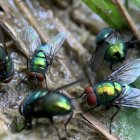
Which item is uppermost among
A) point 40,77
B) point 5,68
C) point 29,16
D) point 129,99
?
point 29,16

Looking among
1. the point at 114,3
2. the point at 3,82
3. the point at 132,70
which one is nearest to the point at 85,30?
the point at 114,3

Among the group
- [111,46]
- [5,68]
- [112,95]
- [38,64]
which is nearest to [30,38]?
[38,64]

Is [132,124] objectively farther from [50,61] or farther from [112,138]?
[50,61]

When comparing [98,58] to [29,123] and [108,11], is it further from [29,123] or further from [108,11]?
[29,123]

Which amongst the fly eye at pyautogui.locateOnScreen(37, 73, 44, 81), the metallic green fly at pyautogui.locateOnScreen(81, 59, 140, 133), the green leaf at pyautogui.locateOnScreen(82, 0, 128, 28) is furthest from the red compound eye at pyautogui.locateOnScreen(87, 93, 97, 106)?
the green leaf at pyautogui.locateOnScreen(82, 0, 128, 28)

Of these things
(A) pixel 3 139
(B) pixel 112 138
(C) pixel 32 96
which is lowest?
(B) pixel 112 138

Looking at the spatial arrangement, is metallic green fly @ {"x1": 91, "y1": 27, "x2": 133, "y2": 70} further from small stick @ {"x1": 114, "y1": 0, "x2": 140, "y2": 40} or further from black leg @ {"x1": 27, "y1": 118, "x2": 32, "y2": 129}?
black leg @ {"x1": 27, "y1": 118, "x2": 32, "y2": 129}
